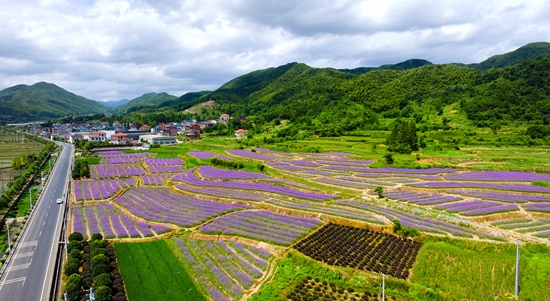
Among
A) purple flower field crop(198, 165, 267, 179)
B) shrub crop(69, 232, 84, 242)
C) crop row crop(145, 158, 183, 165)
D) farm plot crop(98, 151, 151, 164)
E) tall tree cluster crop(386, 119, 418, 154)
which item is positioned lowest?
shrub crop(69, 232, 84, 242)

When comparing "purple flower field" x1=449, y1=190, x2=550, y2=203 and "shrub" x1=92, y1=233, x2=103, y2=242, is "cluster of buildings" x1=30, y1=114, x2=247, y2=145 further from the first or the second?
"purple flower field" x1=449, y1=190, x2=550, y2=203

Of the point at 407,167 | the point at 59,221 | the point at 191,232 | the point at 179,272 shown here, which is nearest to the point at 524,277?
the point at 179,272

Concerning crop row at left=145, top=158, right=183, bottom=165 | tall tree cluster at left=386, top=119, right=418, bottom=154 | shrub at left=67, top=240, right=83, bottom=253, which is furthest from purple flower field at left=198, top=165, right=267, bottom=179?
tall tree cluster at left=386, top=119, right=418, bottom=154

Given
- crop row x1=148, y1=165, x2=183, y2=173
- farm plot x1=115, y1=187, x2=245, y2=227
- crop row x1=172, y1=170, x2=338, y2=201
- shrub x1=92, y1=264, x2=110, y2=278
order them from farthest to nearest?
crop row x1=148, y1=165, x2=183, y2=173 < crop row x1=172, y1=170, x2=338, y2=201 < farm plot x1=115, y1=187, x2=245, y2=227 < shrub x1=92, y1=264, x2=110, y2=278

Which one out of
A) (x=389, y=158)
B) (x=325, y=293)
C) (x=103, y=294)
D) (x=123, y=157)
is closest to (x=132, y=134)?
(x=123, y=157)

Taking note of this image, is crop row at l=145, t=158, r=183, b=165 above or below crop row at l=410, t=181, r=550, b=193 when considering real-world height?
above

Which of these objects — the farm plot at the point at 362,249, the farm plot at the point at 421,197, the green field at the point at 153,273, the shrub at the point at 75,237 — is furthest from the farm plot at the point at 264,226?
the farm plot at the point at 421,197

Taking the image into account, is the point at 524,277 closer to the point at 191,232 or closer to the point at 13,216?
the point at 191,232
